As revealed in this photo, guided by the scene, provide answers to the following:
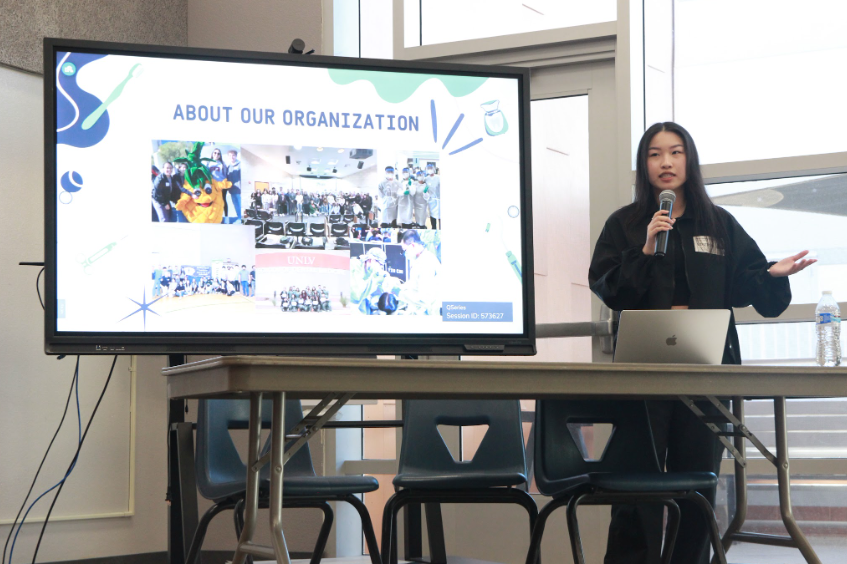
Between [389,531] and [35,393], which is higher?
[35,393]

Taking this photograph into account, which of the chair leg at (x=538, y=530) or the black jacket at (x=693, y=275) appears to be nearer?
the chair leg at (x=538, y=530)

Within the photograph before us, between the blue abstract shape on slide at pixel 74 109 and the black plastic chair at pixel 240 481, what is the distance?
816 mm

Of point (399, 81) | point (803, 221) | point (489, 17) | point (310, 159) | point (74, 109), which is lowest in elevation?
point (803, 221)

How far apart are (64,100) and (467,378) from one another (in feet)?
4.53

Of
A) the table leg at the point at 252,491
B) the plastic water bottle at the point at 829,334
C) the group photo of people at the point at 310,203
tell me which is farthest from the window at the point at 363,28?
the table leg at the point at 252,491

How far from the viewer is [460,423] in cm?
286

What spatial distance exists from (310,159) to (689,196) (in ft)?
3.79

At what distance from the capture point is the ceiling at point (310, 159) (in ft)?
8.00

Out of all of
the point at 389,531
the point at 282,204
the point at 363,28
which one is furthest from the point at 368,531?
the point at 363,28

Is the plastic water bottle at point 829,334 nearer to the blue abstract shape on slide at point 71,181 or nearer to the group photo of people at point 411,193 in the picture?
the group photo of people at point 411,193

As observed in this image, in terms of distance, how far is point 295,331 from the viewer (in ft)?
7.82

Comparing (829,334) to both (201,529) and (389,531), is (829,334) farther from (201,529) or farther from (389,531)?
(201,529)

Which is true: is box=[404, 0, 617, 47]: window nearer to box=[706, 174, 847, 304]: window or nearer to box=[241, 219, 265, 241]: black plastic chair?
box=[706, 174, 847, 304]: window

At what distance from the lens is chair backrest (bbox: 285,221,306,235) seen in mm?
2408
